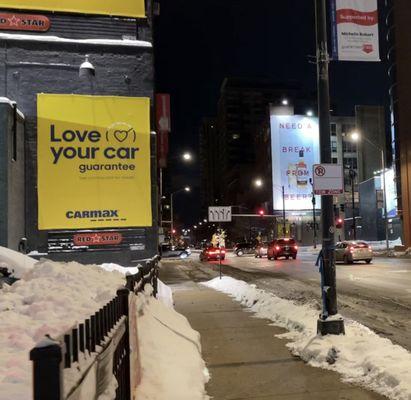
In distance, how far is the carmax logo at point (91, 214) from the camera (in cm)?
2147

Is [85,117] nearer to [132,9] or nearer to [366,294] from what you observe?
[132,9]

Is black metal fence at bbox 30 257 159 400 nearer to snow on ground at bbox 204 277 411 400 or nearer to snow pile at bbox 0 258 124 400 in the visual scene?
snow pile at bbox 0 258 124 400

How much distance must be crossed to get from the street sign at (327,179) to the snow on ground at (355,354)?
7.44 ft

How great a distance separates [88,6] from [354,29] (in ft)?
50.3

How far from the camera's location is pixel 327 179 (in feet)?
29.9

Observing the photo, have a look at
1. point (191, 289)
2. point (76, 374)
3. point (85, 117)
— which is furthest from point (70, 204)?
point (76, 374)

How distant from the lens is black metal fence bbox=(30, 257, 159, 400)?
2.29 m

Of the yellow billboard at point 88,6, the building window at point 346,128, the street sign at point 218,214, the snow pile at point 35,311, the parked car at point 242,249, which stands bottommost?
the parked car at point 242,249

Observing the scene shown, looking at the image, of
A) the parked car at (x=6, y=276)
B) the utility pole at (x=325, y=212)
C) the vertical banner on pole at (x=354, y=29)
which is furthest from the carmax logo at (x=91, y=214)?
the vertical banner on pole at (x=354, y=29)

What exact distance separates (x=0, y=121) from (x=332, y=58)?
12350mm

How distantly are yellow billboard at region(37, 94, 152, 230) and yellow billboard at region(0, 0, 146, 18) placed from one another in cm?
367

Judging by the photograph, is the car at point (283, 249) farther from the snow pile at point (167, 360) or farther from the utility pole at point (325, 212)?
the utility pole at point (325, 212)

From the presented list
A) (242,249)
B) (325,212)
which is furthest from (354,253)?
(242,249)

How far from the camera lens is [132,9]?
2266cm
